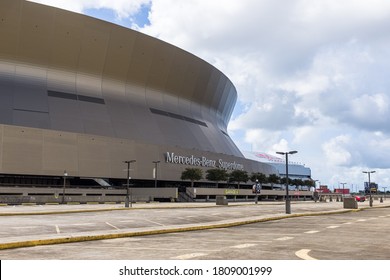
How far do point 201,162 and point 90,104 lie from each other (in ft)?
95.1

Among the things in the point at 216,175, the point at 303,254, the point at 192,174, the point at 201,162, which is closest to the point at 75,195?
the point at 192,174

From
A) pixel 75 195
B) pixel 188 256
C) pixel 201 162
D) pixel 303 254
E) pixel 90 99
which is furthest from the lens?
pixel 201 162

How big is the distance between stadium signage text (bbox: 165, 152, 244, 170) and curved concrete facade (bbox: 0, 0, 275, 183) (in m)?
0.23

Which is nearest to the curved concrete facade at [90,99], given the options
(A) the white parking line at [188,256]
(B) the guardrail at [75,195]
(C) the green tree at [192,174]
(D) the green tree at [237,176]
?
(C) the green tree at [192,174]

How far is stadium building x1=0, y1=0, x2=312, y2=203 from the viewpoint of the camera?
7106 centimetres

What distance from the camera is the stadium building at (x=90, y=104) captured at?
71062 mm

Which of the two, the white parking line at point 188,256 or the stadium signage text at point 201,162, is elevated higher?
the stadium signage text at point 201,162

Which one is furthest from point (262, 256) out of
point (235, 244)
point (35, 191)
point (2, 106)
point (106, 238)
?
point (2, 106)

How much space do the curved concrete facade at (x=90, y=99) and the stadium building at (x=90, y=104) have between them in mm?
178

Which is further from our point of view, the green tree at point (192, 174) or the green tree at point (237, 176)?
the green tree at point (237, 176)

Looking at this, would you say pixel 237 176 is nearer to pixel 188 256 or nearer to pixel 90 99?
pixel 90 99

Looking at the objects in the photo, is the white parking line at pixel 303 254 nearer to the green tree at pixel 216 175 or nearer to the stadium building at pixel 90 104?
the stadium building at pixel 90 104

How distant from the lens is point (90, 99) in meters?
82.6

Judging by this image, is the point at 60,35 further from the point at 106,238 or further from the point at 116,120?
the point at 106,238
